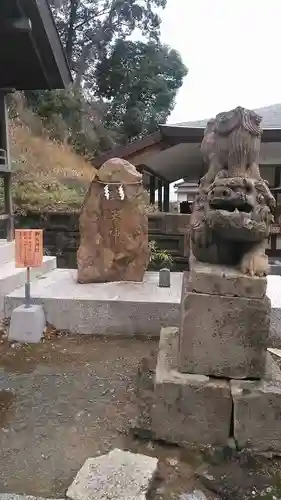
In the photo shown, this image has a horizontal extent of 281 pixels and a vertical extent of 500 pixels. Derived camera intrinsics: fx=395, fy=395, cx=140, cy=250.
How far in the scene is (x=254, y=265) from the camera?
2510 millimetres

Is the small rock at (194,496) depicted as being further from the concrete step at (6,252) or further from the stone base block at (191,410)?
the concrete step at (6,252)

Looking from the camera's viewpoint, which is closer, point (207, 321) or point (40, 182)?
point (207, 321)

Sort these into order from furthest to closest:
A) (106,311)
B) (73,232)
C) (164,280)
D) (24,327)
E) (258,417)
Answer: (73,232), (164,280), (106,311), (24,327), (258,417)

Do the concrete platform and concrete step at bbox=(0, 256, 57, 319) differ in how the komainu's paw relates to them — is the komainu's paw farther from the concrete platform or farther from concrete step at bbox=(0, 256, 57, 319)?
concrete step at bbox=(0, 256, 57, 319)

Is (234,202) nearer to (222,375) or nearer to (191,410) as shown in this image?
(222,375)

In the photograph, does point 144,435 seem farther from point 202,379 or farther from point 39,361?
point 39,361

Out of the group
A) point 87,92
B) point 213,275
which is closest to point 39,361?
point 213,275

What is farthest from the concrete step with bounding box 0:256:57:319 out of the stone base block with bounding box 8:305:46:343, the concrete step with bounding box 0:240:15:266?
the stone base block with bounding box 8:305:46:343

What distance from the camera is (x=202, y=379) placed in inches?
98.7

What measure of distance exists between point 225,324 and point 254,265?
1.37 feet

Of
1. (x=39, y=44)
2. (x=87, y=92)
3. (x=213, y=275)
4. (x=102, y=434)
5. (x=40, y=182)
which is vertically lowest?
(x=102, y=434)

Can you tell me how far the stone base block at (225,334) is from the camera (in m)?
2.47

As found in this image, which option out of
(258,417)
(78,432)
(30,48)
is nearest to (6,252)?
(30,48)

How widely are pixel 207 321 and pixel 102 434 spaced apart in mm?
1023
